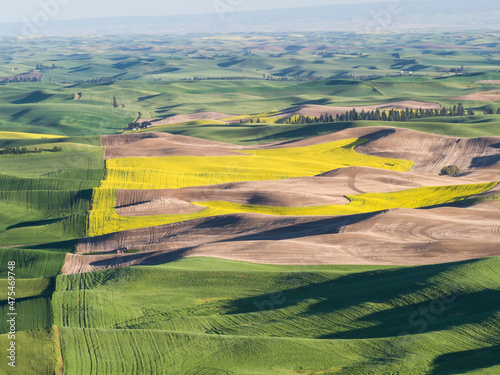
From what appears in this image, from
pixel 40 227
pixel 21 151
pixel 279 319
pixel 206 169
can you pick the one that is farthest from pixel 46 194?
pixel 279 319

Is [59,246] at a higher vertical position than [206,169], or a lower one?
lower

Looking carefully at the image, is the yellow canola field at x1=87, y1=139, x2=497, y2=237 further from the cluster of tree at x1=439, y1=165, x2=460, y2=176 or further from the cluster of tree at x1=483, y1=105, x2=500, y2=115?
the cluster of tree at x1=483, y1=105, x2=500, y2=115

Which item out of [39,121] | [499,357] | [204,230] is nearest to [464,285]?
[499,357]

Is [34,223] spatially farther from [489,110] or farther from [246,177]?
[489,110]

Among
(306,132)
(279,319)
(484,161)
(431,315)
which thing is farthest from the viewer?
(306,132)

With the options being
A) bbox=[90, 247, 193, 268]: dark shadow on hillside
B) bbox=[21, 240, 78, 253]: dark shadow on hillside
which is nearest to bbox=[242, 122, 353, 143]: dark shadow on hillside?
bbox=[21, 240, 78, 253]: dark shadow on hillside

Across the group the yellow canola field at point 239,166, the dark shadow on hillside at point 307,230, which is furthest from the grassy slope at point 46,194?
the dark shadow on hillside at point 307,230
